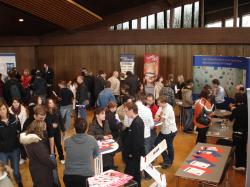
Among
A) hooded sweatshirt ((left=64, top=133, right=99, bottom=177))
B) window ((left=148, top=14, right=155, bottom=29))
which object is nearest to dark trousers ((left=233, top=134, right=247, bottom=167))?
hooded sweatshirt ((left=64, top=133, right=99, bottom=177))

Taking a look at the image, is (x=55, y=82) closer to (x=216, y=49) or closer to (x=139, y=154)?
(x=216, y=49)

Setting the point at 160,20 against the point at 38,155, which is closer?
the point at 38,155

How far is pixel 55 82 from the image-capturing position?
1538cm

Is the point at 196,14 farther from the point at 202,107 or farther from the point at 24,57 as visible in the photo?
the point at 24,57

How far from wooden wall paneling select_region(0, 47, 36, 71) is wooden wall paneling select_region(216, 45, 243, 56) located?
8.44 meters

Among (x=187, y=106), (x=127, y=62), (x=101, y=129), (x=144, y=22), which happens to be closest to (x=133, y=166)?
(x=101, y=129)

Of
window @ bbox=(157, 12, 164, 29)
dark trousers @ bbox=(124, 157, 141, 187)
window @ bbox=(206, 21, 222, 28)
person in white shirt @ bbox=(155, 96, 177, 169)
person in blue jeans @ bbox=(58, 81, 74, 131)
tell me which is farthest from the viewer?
window @ bbox=(157, 12, 164, 29)

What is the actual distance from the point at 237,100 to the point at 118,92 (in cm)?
509

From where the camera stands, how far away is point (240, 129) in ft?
20.2

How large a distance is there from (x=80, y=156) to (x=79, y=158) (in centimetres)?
3

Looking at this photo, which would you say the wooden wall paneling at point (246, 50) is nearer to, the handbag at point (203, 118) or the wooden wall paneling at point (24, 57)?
the handbag at point (203, 118)

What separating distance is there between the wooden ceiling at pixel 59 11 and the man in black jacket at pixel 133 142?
651 centimetres

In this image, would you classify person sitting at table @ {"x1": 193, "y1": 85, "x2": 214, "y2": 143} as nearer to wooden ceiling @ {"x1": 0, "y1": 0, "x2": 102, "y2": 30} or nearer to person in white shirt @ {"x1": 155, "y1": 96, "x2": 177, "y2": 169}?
person in white shirt @ {"x1": 155, "y1": 96, "x2": 177, "y2": 169}

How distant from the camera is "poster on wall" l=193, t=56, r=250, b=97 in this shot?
9367 millimetres
